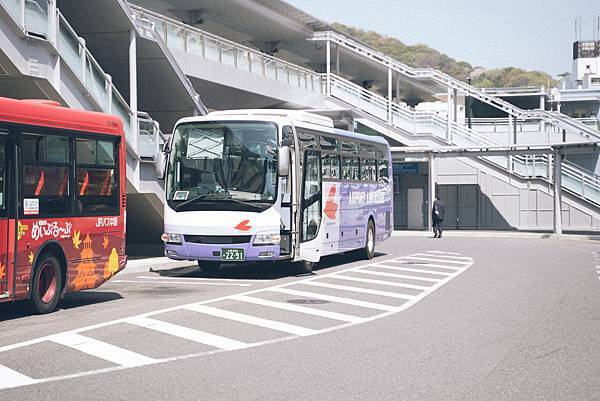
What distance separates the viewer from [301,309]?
48.9 ft

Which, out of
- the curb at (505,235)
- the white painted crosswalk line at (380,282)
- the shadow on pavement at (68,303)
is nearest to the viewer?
the shadow on pavement at (68,303)

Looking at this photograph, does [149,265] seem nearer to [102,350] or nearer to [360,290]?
[360,290]

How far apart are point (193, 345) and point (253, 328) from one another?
1.66 m

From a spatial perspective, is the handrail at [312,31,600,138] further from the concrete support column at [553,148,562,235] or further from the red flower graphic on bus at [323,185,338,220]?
the red flower graphic on bus at [323,185,338,220]

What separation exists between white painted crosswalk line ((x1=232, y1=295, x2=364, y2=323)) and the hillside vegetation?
433 ft

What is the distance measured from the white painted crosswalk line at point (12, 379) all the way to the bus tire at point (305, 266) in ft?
42.0

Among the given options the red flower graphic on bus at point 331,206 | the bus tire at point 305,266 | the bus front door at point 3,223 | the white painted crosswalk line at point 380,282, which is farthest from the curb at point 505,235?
the bus front door at point 3,223

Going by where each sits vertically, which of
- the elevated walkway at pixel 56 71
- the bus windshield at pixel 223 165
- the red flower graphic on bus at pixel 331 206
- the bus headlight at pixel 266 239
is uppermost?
the elevated walkway at pixel 56 71

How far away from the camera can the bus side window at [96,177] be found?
50.0 ft

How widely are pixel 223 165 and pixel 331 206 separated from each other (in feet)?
13.4

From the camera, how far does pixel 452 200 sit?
5081 centimetres

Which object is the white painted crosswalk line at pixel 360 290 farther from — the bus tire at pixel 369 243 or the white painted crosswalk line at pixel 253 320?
the bus tire at pixel 369 243

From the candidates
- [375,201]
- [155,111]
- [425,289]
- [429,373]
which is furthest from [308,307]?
[155,111]

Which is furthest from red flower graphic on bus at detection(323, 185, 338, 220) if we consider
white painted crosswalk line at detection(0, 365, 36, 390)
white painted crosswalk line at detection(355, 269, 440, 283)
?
white painted crosswalk line at detection(0, 365, 36, 390)
